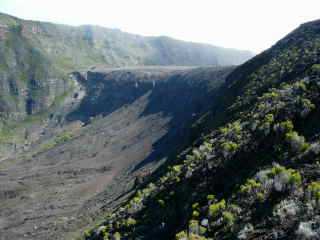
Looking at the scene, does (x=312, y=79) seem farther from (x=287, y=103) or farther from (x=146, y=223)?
(x=146, y=223)

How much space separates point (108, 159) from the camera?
6850 cm

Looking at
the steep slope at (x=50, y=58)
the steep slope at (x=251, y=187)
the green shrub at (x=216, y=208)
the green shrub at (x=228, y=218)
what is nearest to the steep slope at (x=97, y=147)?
the steep slope at (x=50, y=58)

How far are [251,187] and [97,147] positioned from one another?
66.3 m

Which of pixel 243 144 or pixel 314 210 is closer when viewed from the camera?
pixel 314 210

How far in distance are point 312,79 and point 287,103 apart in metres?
3.23

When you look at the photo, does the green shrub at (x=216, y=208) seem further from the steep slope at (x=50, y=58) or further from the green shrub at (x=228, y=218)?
the steep slope at (x=50, y=58)

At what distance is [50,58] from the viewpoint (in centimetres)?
14688

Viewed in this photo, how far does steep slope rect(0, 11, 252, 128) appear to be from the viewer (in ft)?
423

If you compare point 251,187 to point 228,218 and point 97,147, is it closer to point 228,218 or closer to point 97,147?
point 228,218

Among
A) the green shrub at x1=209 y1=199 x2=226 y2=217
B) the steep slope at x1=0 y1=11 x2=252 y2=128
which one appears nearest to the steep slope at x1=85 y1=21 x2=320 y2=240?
the green shrub at x1=209 y1=199 x2=226 y2=217

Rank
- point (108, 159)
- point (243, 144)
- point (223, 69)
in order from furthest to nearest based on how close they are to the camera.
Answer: point (223, 69), point (108, 159), point (243, 144)

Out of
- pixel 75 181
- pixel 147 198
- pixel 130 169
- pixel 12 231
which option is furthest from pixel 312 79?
pixel 75 181

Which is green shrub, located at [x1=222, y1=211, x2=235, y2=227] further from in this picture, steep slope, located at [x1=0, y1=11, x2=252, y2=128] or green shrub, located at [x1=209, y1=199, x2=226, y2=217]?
steep slope, located at [x1=0, y1=11, x2=252, y2=128]

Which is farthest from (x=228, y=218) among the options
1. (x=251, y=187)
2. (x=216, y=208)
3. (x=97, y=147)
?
(x=97, y=147)
